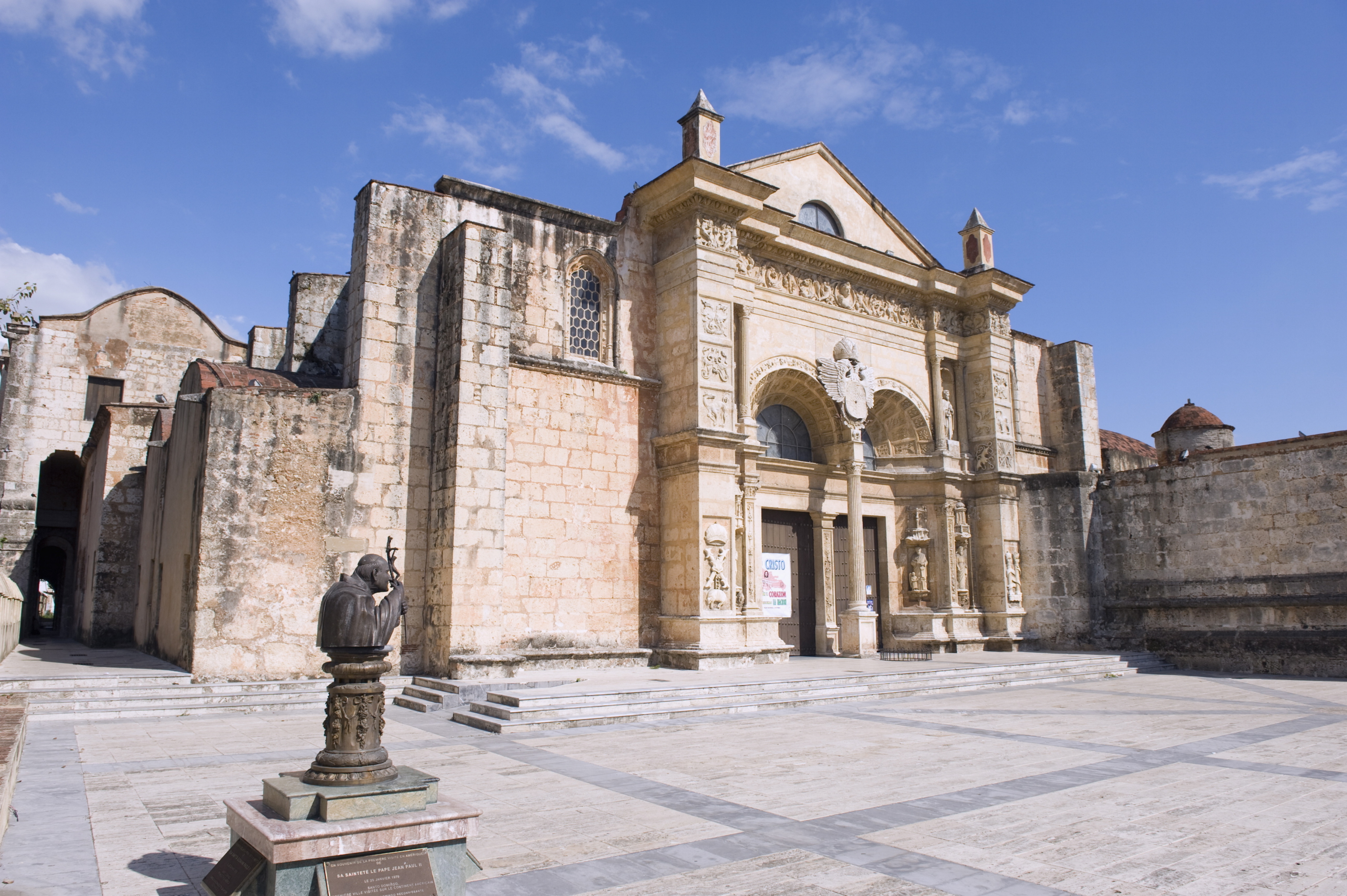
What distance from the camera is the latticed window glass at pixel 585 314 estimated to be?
15219 mm

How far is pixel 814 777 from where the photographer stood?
707cm

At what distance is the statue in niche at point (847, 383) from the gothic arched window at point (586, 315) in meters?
4.90

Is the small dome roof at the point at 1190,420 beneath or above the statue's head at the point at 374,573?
above

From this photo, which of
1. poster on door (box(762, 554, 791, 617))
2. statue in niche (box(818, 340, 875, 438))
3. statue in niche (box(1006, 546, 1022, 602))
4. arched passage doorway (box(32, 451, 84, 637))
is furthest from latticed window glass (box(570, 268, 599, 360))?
arched passage doorway (box(32, 451, 84, 637))

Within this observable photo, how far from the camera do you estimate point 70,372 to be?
2228 cm

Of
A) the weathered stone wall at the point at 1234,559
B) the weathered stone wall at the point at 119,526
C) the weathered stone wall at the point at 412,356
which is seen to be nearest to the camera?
the weathered stone wall at the point at 412,356

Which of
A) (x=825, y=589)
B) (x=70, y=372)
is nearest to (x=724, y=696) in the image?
(x=825, y=589)

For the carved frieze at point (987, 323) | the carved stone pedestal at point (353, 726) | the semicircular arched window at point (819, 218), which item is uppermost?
the semicircular arched window at point (819, 218)

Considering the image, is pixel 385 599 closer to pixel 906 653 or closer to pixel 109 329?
pixel 906 653

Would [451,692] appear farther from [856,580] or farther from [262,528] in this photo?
[856,580]

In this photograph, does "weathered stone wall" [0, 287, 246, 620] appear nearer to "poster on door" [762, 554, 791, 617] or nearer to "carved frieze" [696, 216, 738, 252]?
"carved frieze" [696, 216, 738, 252]

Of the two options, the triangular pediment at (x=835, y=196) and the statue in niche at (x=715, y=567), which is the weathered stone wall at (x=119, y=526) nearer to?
the statue in niche at (x=715, y=567)

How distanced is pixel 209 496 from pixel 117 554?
8586mm

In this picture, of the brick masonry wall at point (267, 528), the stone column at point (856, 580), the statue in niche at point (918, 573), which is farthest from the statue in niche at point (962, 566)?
the brick masonry wall at point (267, 528)
